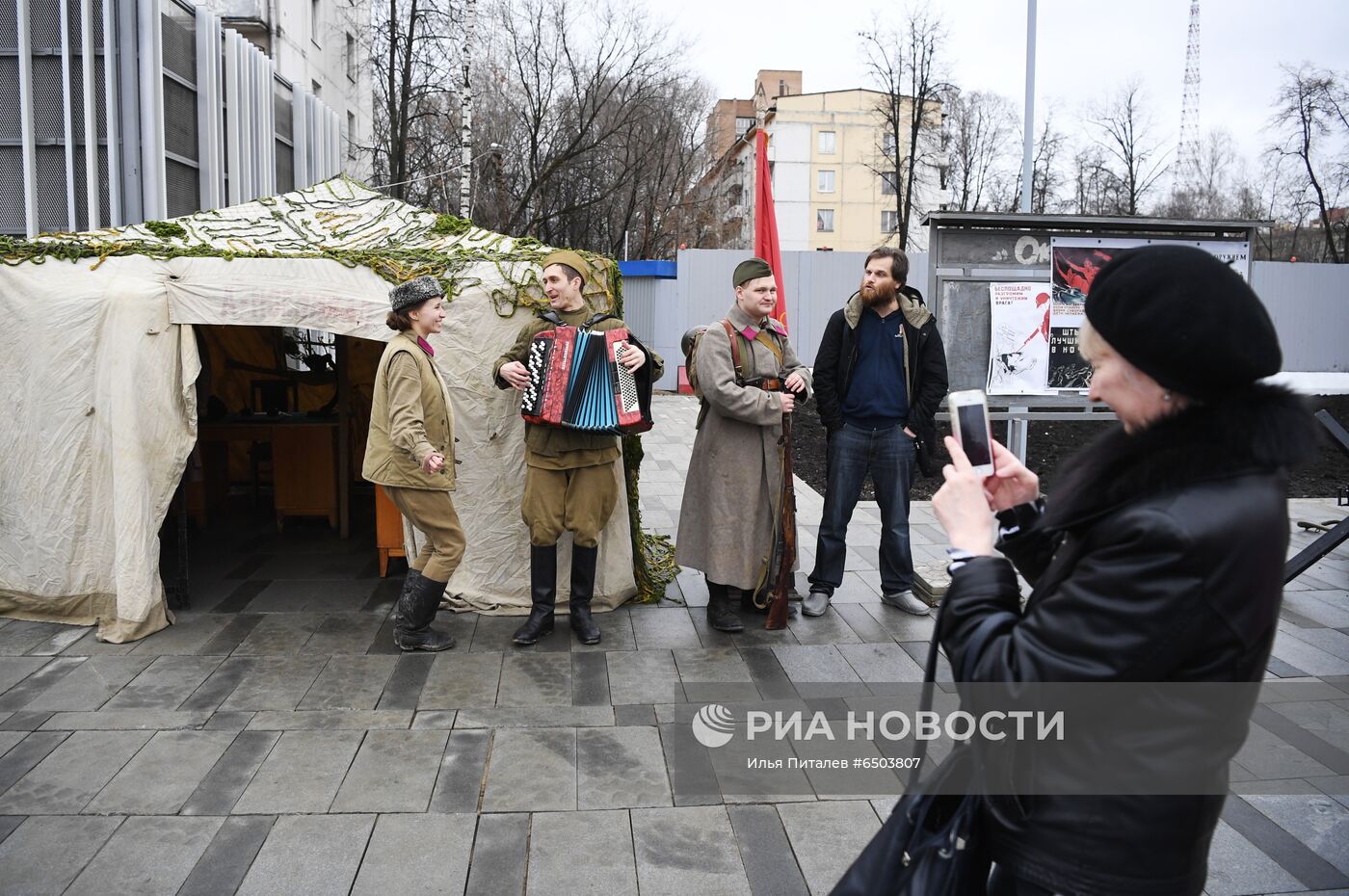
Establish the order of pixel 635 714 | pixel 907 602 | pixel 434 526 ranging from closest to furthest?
pixel 635 714 → pixel 434 526 → pixel 907 602

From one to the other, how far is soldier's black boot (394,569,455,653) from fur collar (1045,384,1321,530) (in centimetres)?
427

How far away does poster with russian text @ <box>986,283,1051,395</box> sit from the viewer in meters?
7.49

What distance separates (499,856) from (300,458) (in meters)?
5.53

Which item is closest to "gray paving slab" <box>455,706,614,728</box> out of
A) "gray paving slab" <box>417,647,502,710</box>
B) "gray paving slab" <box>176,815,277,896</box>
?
"gray paving slab" <box>417,647,502,710</box>

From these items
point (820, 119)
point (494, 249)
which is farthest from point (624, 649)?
point (820, 119)

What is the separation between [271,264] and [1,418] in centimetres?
174

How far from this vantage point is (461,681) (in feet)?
16.5

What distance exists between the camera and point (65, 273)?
5.75m

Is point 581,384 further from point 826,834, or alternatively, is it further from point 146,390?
point 826,834

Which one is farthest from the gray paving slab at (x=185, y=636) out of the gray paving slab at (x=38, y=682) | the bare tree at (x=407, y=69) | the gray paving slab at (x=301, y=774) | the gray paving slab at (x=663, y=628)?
the bare tree at (x=407, y=69)

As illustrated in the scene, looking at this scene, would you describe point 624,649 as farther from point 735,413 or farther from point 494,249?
point 494,249

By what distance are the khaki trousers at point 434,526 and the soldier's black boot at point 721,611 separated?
148 cm

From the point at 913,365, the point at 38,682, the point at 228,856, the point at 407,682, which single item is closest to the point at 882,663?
the point at 913,365

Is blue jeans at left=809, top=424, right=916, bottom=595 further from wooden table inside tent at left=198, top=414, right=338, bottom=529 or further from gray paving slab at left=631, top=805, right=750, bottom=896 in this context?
wooden table inside tent at left=198, top=414, right=338, bottom=529
